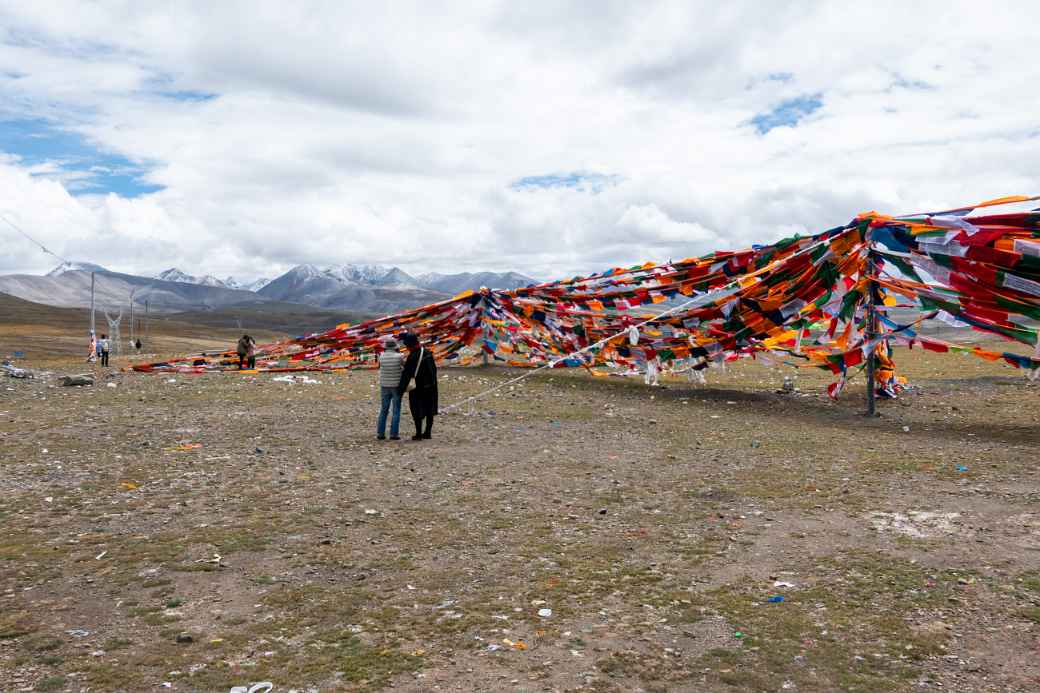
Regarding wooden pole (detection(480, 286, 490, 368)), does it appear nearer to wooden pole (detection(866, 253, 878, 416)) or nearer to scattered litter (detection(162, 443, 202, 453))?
wooden pole (detection(866, 253, 878, 416))

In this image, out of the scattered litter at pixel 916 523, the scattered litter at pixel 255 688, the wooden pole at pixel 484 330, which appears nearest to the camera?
the scattered litter at pixel 255 688

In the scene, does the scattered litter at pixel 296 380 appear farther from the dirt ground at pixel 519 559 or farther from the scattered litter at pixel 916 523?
the scattered litter at pixel 916 523

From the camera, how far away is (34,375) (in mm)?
19297

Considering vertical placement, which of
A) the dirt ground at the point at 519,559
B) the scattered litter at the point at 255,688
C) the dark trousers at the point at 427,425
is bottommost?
the scattered litter at the point at 255,688

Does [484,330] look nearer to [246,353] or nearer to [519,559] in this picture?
[246,353]

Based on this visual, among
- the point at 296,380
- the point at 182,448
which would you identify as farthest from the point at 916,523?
the point at 296,380

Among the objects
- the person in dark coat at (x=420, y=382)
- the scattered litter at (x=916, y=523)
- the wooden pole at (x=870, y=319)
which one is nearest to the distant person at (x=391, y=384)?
the person in dark coat at (x=420, y=382)

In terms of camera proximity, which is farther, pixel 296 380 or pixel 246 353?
pixel 246 353

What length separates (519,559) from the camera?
598cm

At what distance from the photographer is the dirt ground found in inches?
167

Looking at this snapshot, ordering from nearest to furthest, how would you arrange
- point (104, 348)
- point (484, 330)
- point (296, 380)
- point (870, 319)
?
point (870, 319) < point (296, 380) < point (484, 330) < point (104, 348)

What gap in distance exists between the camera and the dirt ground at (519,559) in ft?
13.9

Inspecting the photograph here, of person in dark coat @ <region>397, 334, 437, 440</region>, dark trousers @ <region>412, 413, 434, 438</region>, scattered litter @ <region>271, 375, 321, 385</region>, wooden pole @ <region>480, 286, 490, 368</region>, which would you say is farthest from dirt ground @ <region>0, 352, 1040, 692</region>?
wooden pole @ <region>480, 286, 490, 368</region>

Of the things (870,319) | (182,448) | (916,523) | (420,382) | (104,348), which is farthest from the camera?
(104,348)
